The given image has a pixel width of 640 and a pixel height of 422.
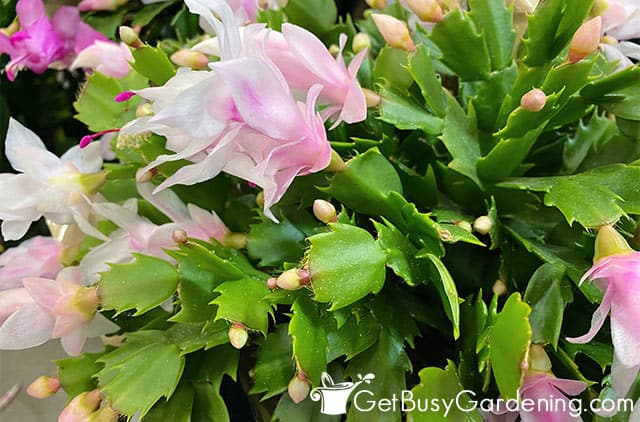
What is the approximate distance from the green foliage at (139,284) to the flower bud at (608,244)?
30cm

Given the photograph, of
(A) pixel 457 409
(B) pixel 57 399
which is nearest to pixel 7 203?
(B) pixel 57 399

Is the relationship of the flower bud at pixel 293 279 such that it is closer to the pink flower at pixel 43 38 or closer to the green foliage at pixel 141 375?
the green foliage at pixel 141 375

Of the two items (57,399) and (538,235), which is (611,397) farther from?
(57,399)

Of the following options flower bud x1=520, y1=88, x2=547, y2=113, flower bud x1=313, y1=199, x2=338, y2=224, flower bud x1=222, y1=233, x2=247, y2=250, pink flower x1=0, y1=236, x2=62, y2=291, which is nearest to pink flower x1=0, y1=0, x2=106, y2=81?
pink flower x1=0, y1=236, x2=62, y2=291

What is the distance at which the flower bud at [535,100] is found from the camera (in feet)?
1.50

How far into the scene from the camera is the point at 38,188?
588 mm

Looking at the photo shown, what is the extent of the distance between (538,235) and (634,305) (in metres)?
0.16

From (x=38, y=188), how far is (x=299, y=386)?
11.9 inches

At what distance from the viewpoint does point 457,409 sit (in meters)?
0.46

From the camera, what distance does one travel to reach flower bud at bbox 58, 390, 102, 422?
0.49 metres

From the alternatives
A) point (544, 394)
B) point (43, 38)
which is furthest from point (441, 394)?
point (43, 38)

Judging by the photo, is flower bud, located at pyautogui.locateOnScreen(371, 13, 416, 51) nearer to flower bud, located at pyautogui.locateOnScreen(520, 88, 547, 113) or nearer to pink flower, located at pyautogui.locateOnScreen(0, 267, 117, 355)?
flower bud, located at pyautogui.locateOnScreen(520, 88, 547, 113)

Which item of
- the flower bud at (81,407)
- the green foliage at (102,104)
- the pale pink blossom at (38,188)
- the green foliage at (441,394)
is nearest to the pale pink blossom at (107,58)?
the green foliage at (102,104)

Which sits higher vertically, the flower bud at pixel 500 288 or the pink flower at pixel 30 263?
the flower bud at pixel 500 288
